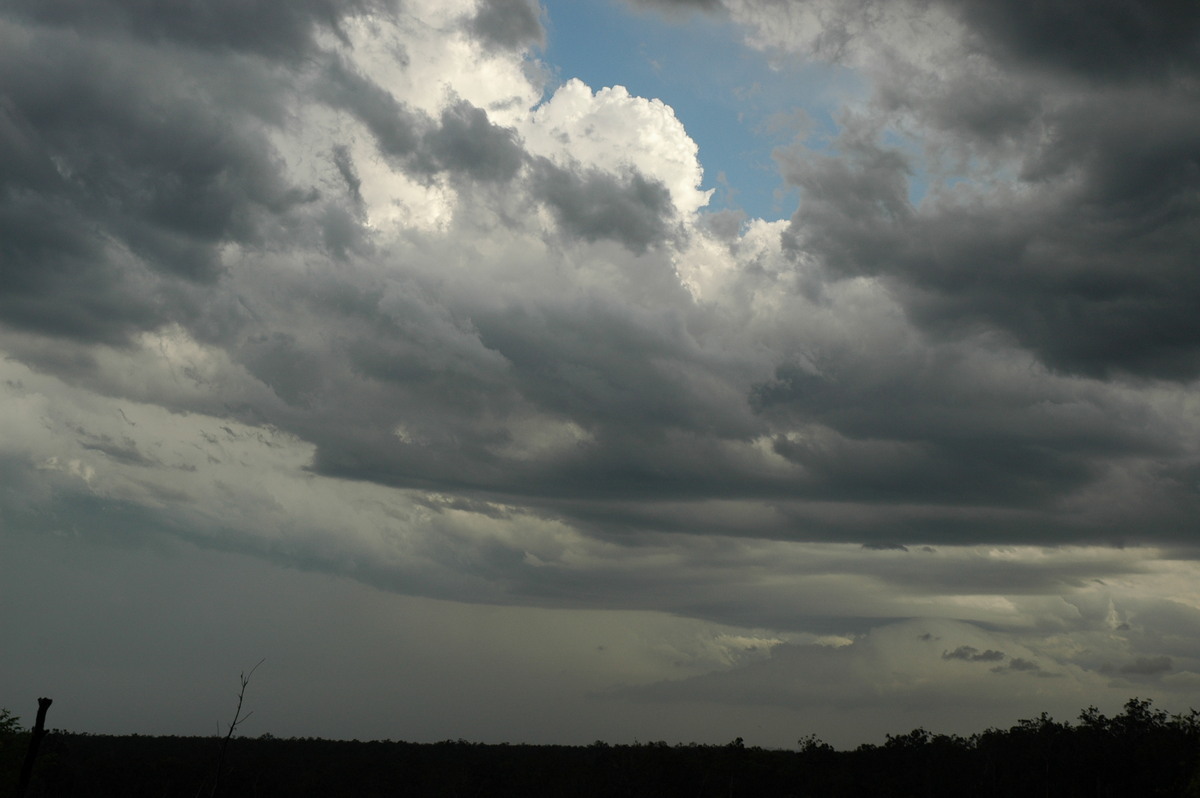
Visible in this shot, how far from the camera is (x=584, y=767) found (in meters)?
145

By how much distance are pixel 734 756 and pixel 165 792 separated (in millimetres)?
72668

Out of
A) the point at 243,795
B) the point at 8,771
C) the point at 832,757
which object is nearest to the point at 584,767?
the point at 832,757

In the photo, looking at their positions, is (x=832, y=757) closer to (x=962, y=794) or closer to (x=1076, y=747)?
(x=962, y=794)

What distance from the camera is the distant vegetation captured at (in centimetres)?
11444

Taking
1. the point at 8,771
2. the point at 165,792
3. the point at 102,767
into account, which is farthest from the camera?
the point at 102,767

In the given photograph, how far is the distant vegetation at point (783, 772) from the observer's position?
114 metres

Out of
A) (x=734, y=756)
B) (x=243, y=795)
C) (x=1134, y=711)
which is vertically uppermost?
(x=1134, y=711)

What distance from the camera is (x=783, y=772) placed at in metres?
127

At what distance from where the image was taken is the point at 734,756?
133 metres

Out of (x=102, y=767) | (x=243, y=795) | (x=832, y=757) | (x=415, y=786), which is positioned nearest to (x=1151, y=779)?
(x=832, y=757)

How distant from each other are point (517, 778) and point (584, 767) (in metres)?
10.1

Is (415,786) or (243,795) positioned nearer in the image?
(243,795)

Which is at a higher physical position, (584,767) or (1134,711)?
(1134,711)

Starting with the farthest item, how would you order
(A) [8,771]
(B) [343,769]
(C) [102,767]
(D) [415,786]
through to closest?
(B) [343,769] < (D) [415,786] < (C) [102,767] < (A) [8,771]
